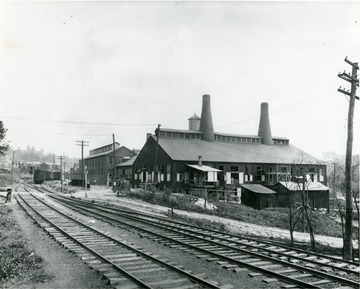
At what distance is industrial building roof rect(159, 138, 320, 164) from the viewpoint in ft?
126

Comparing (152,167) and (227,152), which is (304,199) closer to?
(227,152)

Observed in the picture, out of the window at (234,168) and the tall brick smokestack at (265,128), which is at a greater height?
the tall brick smokestack at (265,128)

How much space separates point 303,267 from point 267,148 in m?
42.4

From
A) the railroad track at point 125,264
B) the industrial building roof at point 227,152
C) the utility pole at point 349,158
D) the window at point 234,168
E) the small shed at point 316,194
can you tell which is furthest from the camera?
the window at point 234,168

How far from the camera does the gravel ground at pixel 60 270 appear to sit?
7086 millimetres

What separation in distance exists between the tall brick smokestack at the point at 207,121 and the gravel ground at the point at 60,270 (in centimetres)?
3475

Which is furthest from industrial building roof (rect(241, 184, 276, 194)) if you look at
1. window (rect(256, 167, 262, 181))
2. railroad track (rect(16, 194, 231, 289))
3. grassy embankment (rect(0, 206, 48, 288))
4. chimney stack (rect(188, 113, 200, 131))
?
grassy embankment (rect(0, 206, 48, 288))

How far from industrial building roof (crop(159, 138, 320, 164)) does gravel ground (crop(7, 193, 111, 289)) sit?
82.8 ft

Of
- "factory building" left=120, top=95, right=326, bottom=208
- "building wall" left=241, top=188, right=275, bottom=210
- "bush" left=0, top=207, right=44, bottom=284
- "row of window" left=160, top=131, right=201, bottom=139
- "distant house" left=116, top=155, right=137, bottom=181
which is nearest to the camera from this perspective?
"bush" left=0, top=207, right=44, bottom=284

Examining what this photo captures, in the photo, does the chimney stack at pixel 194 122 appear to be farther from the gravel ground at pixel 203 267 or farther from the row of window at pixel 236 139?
the gravel ground at pixel 203 267

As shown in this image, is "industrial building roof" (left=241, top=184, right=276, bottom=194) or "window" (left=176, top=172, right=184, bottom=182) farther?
"window" (left=176, top=172, right=184, bottom=182)

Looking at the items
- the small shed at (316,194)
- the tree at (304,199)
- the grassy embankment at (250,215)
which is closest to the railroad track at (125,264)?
the tree at (304,199)

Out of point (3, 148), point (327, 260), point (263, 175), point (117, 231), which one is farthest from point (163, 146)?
point (327, 260)

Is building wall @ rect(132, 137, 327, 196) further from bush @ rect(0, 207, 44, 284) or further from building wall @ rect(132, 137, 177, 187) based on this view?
bush @ rect(0, 207, 44, 284)
